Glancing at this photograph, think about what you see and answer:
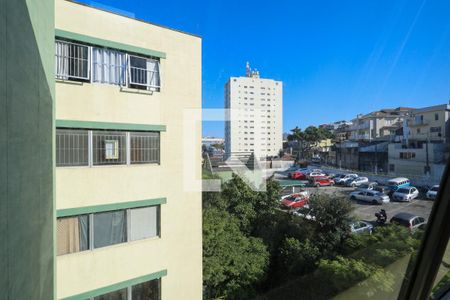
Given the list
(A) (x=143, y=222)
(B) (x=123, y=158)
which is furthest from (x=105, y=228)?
(B) (x=123, y=158)

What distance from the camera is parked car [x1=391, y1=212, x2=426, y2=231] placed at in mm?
1002

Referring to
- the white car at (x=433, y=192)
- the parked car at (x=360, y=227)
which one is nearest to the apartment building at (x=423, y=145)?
the white car at (x=433, y=192)

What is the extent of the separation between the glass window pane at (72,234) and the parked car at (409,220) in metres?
2.27

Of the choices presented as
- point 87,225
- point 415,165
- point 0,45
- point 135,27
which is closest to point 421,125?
point 415,165

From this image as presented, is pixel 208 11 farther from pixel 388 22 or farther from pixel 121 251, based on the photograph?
pixel 121 251

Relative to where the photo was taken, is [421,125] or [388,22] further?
[388,22]

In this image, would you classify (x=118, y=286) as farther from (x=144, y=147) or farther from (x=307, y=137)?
(x=307, y=137)

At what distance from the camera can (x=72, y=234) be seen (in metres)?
2.13

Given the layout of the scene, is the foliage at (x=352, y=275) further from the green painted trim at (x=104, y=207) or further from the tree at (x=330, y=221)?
the green painted trim at (x=104, y=207)

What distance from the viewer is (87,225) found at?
2211 mm

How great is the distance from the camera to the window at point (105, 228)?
2100 millimetres

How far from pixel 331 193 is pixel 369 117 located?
0.64 m

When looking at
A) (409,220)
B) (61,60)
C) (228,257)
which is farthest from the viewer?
(228,257)

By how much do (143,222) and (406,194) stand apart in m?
2.16
